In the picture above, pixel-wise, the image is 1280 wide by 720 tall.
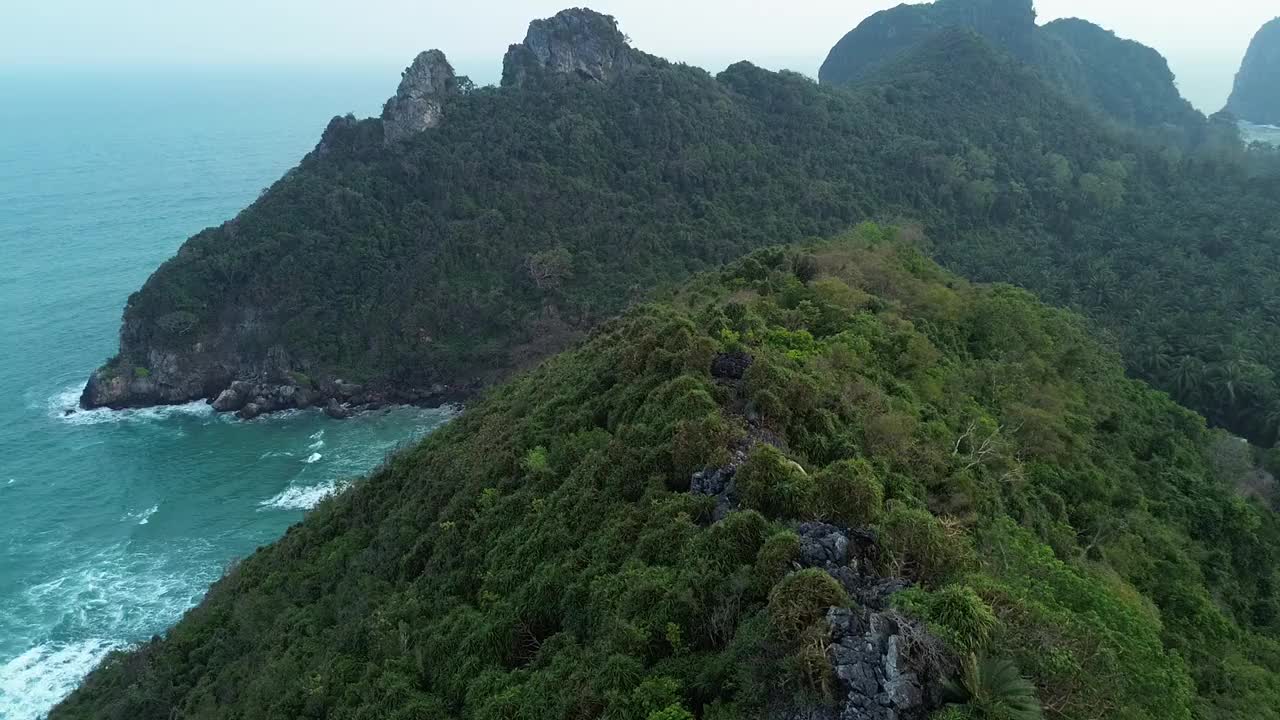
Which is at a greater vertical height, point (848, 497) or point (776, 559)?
point (848, 497)

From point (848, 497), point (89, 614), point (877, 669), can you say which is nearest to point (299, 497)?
point (89, 614)

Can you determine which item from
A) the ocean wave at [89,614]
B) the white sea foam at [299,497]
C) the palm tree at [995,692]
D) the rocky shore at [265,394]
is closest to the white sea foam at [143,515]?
the ocean wave at [89,614]

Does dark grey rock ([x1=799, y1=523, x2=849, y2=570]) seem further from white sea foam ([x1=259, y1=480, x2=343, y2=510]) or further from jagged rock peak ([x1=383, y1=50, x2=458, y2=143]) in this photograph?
jagged rock peak ([x1=383, y1=50, x2=458, y2=143])

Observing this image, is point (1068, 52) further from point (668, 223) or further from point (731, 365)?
point (731, 365)

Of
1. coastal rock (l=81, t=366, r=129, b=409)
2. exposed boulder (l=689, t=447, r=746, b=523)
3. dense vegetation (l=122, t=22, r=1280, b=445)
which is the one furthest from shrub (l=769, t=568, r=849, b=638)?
coastal rock (l=81, t=366, r=129, b=409)

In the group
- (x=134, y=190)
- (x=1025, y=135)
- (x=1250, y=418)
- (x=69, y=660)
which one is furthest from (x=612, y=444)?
(x=134, y=190)
